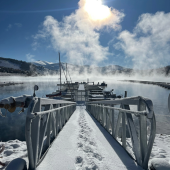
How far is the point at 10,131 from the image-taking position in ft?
43.8

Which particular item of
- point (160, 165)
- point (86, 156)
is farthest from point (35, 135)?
point (160, 165)

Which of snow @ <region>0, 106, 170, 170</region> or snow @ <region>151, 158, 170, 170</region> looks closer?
snow @ <region>151, 158, 170, 170</region>

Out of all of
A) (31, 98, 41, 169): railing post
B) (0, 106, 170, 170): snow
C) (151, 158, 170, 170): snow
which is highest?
(31, 98, 41, 169): railing post

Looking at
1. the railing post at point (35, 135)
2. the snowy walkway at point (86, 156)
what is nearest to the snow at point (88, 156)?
the snowy walkway at point (86, 156)

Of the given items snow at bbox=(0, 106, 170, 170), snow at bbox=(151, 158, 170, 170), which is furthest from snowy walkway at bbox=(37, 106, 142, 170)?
snow at bbox=(151, 158, 170, 170)

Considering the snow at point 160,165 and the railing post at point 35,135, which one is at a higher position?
the railing post at point 35,135

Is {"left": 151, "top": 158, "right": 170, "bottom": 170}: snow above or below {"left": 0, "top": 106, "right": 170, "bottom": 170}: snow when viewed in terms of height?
above

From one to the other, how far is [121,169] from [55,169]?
109 cm

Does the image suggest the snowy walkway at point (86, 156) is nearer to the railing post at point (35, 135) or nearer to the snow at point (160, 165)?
the railing post at point (35, 135)

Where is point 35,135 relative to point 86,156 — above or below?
above

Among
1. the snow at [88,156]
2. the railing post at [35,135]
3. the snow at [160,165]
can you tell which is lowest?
the snow at [88,156]

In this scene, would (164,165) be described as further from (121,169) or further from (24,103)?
(24,103)

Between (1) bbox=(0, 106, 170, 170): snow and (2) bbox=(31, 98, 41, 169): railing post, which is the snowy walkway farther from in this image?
(2) bbox=(31, 98, 41, 169): railing post

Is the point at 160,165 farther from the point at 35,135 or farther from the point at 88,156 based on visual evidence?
the point at 35,135
